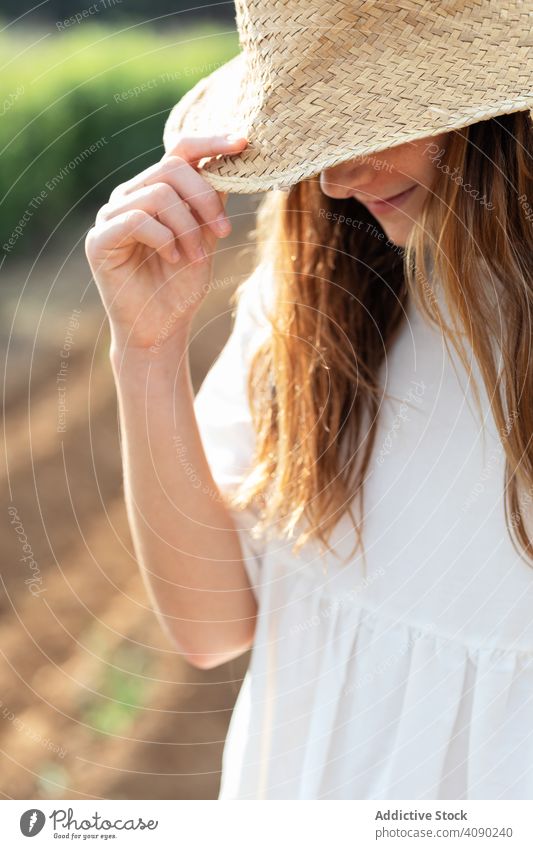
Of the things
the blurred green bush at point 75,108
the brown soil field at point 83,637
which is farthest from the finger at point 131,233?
the blurred green bush at point 75,108

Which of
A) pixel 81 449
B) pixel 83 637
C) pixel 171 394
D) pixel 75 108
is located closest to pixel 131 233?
pixel 171 394

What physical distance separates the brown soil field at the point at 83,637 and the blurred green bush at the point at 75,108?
12.8 inches

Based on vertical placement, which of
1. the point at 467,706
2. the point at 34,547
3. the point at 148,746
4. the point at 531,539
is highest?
the point at 34,547

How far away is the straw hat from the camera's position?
0.53 meters

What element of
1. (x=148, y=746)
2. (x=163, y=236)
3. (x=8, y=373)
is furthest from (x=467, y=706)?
(x=8, y=373)

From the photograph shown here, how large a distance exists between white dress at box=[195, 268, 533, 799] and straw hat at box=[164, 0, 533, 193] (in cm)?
21

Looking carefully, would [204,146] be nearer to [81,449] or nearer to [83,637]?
[83,637]

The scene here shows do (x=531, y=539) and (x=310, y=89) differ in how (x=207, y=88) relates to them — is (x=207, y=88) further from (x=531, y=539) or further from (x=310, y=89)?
(x=531, y=539)

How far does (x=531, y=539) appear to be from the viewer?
0.67 metres

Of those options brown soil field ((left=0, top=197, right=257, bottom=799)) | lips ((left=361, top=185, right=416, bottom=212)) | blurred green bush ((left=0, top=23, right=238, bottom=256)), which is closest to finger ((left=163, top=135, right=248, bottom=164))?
lips ((left=361, top=185, right=416, bottom=212))

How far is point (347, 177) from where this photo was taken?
2.15ft

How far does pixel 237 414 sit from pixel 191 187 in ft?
0.79

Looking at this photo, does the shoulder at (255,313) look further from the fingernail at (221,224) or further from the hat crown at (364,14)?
the hat crown at (364,14)
